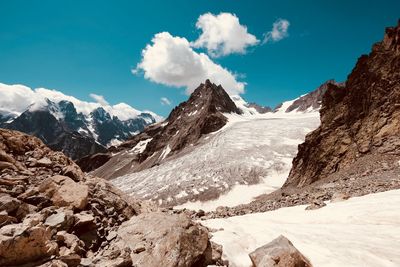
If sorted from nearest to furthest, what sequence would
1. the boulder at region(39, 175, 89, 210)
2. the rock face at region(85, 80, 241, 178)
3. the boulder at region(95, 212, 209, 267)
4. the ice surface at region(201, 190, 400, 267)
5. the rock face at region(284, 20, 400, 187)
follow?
the boulder at region(95, 212, 209, 267) < the boulder at region(39, 175, 89, 210) < the ice surface at region(201, 190, 400, 267) < the rock face at region(284, 20, 400, 187) < the rock face at region(85, 80, 241, 178)

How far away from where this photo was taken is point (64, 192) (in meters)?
10.5

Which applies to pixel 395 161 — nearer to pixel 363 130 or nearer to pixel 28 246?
pixel 363 130

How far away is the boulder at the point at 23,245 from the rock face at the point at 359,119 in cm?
3713

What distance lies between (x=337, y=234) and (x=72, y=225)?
1165 cm

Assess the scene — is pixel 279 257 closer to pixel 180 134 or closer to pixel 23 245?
pixel 23 245

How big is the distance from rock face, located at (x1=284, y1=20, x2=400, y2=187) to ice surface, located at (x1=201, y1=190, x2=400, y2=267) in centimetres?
2089

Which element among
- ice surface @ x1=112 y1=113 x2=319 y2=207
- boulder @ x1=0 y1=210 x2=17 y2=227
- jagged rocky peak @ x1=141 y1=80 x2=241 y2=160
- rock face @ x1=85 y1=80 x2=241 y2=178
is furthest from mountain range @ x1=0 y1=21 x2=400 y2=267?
rock face @ x1=85 y1=80 x2=241 y2=178

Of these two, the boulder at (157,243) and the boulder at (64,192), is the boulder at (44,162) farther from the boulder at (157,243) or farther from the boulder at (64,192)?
the boulder at (157,243)

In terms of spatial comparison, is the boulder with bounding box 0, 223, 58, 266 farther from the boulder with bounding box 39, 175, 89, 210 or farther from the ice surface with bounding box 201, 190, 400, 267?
the ice surface with bounding box 201, 190, 400, 267

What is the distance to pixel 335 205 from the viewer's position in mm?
20969

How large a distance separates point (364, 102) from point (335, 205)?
1276 inches

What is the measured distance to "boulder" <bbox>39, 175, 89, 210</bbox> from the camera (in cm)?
1027

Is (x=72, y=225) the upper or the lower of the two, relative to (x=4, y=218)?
lower

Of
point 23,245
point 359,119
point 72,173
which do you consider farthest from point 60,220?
point 359,119
